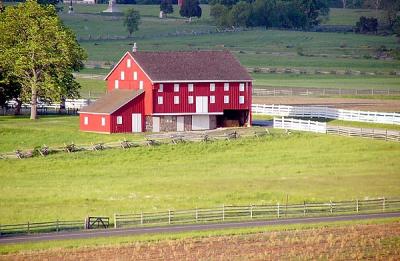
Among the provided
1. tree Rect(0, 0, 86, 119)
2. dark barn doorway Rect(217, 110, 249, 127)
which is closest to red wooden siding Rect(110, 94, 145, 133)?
dark barn doorway Rect(217, 110, 249, 127)

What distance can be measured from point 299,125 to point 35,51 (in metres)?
21.2

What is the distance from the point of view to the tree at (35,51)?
344 feet

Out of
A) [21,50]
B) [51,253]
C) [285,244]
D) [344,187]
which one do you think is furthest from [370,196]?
[21,50]

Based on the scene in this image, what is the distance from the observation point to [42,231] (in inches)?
2569

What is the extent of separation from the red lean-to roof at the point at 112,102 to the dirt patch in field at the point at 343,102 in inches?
969

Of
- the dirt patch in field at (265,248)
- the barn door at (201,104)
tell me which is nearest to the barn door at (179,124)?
the barn door at (201,104)

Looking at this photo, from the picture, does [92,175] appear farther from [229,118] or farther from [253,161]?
[229,118]

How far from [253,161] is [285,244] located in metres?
29.7

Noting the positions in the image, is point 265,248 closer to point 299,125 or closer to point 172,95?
point 299,125

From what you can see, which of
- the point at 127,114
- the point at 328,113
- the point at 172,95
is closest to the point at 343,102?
the point at 328,113

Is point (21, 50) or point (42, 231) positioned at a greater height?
point (21, 50)

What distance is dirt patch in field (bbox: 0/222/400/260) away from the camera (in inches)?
2286

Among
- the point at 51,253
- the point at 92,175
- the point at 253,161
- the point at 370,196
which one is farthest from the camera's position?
the point at 253,161

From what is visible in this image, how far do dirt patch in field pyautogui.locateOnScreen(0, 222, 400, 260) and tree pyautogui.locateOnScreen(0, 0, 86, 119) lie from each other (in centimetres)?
4450
